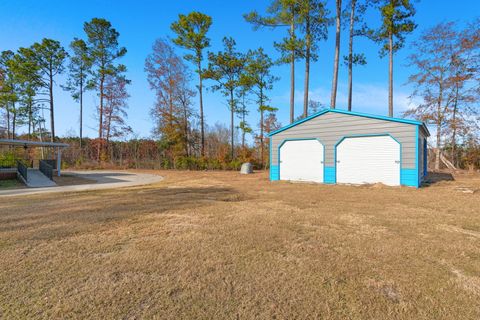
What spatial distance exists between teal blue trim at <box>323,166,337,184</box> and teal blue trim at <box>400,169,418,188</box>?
232cm

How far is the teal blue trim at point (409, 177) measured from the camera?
324 inches

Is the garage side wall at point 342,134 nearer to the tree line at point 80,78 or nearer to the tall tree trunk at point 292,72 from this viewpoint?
the tall tree trunk at point 292,72

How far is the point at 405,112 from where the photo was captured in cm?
1753

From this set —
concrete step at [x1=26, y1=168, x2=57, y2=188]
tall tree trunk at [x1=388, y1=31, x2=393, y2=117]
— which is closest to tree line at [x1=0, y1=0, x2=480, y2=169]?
tall tree trunk at [x1=388, y1=31, x2=393, y2=117]

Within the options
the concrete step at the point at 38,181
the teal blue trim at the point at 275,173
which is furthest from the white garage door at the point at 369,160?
the concrete step at the point at 38,181

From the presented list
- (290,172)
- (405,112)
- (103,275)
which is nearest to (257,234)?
(103,275)

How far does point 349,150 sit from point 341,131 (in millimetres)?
844

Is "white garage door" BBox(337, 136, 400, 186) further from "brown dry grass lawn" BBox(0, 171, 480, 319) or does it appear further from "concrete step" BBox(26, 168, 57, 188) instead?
"concrete step" BBox(26, 168, 57, 188)

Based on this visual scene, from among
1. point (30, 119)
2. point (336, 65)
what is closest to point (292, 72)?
point (336, 65)

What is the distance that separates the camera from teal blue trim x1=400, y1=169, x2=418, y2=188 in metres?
8.24

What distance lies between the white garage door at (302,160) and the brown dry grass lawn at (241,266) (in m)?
5.80

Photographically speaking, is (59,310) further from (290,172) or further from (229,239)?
(290,172)

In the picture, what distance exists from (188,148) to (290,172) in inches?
539

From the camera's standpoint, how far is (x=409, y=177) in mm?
8383
